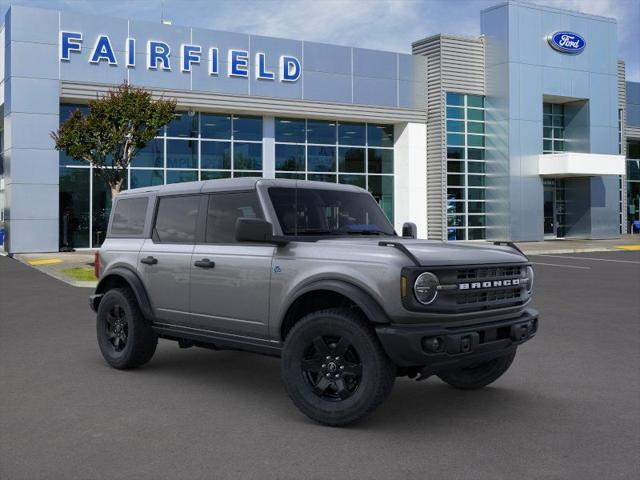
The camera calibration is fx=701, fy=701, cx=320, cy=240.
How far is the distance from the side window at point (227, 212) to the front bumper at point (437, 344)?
1819 millimetres

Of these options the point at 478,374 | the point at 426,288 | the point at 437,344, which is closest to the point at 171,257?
the point at 426,288

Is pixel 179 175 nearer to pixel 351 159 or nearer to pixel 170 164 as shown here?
A: pixel 170 164

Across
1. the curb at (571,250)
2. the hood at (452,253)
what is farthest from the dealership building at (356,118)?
the hood at (452,253)

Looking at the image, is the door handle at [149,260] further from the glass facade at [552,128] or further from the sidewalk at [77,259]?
the glass facade at [552,128]

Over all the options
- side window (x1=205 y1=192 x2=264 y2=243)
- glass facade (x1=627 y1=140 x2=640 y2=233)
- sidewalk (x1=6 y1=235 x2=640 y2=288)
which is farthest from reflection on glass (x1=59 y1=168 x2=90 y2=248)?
glass facade (x1=627 y1=140 x2=640 y2=233)

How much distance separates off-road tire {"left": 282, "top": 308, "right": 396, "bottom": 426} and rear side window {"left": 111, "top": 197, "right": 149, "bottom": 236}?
104 inches

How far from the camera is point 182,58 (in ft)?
90.4

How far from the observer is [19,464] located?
434cm

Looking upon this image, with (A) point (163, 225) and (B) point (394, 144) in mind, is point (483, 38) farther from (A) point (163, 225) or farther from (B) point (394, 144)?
(A) point (163, 225)

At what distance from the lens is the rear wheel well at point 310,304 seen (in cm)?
541

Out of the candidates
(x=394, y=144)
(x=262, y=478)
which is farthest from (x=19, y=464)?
(x=394, y=144)

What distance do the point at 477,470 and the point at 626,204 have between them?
4164 centimetres

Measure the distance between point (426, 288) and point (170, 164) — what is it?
2448 cm

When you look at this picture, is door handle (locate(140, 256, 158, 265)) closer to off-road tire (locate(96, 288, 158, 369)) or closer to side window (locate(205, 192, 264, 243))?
off-road tire (locate(96, 288, 158, 369))
